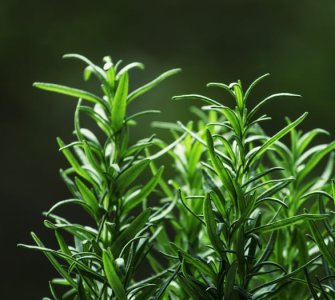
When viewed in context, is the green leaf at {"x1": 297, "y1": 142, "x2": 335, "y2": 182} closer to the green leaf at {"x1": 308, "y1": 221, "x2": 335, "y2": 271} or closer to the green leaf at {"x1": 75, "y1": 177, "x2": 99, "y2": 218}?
the green leaf at {"x1": 308, "y1": 221, "x2": 335, "y2": 271}

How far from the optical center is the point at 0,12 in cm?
170

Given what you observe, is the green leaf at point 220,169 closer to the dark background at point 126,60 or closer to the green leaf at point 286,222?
the green leaf at point 286,222

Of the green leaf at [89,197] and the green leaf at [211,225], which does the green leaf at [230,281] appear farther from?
the green leaf at [89,197]

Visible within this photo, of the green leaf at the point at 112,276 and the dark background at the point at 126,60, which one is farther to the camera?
the dark background at the point at 126,60

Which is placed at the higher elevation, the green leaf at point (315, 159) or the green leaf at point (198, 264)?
the green leaf at point (315, 159)

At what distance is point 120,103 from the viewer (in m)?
0.47

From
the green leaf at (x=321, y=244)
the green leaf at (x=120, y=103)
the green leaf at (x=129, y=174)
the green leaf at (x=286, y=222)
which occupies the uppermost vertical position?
the green leaf at (x=120, y=103)

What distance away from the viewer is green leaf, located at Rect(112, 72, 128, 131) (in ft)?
1.54

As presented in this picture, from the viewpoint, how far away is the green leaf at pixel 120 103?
1.54ft

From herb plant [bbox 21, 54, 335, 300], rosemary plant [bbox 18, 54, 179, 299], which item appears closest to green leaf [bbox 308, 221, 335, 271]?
herb plant [bbox 21, 54, 335, 300]

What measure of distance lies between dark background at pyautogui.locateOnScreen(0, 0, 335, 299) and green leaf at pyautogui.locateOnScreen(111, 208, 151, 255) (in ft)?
3.90

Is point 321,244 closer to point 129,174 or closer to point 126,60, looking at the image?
point 129,174

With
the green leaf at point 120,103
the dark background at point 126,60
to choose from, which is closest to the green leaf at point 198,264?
the green leaf at point 120,103

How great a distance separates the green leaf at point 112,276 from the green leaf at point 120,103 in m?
0.12
